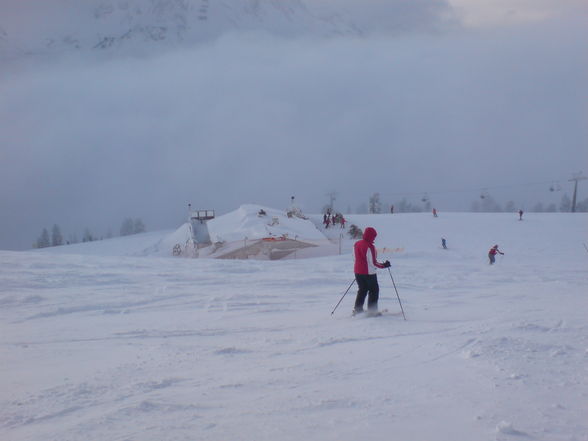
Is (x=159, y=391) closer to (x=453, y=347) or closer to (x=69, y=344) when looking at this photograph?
(x=69, y=344)

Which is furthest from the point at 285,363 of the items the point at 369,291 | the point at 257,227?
the point at 257,227

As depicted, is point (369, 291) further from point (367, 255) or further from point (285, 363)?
point (285, 363)

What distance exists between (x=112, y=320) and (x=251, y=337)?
3093 millimetres

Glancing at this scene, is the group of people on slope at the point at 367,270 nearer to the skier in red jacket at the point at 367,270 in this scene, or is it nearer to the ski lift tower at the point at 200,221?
the skier in red jacket at the point at 367,270

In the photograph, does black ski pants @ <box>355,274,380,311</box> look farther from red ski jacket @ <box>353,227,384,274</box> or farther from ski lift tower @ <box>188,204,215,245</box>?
ski lift tower @ <box>188,204,215,245</box>

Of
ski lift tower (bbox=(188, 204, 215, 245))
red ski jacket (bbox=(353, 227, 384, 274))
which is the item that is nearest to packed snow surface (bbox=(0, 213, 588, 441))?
red ski jacket (bbox=(353, 227, 384, 274))

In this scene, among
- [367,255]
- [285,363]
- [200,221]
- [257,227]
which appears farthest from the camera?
[200,221]

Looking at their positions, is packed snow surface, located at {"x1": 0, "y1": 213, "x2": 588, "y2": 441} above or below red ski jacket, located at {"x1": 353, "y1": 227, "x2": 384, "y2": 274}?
below

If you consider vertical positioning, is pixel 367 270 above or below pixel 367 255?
below

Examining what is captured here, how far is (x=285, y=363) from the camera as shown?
572 centimetres

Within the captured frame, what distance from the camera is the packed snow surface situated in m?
3.96

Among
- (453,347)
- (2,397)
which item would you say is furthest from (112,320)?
(453,347)

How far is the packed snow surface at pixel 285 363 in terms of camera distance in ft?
13.0

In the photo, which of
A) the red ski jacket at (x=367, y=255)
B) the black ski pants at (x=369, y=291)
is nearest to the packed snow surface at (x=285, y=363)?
the black ski pants at (x=369, y=291)
